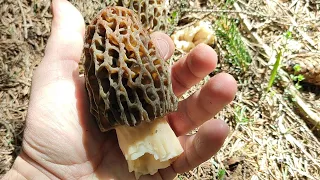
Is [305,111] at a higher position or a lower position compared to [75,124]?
lower

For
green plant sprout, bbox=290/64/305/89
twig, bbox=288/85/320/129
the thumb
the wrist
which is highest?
the thumb

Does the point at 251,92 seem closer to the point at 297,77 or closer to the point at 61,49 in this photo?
the point at 297,77

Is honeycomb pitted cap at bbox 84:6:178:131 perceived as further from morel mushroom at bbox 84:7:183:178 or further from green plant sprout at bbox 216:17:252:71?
green plant sprout at bbox 216:17:252:71

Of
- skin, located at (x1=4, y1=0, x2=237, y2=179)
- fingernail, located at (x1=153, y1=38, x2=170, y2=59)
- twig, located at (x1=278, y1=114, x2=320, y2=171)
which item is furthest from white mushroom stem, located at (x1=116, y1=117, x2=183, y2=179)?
twig, located at (x1=278, y1=114, x2=320, y2=171)

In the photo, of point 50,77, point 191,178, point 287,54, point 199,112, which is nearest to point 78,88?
point 50,77

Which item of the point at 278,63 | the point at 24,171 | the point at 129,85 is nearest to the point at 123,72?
the point at 129,85

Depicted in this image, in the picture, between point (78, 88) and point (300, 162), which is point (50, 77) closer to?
point (78, 88)

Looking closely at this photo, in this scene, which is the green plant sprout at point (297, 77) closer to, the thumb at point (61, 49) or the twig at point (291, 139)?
the twig at point (291, 139)
